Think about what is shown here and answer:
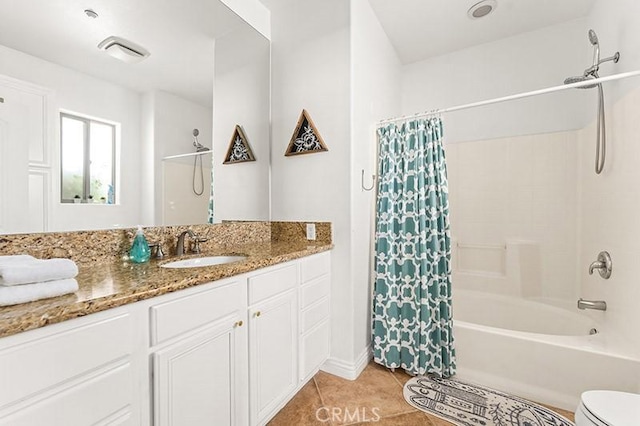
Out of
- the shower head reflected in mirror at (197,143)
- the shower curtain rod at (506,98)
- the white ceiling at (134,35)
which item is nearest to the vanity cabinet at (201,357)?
the shower head reflected in mirror at (197,143)

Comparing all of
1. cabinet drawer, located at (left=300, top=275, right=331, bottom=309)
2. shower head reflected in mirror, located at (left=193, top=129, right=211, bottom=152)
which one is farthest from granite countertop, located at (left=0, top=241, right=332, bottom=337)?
shower head reflected in mirror, located at (left=193, top=129, right=211, bottom=152)

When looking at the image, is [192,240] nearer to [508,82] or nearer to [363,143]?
[363,143]

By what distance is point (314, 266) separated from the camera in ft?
5.91

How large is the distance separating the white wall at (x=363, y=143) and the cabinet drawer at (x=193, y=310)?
909 millimetres

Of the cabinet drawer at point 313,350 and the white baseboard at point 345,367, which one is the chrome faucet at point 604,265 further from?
the cabinet drawer at point 313,350

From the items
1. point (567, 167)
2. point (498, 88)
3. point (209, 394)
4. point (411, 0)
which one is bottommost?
point (209, 394)

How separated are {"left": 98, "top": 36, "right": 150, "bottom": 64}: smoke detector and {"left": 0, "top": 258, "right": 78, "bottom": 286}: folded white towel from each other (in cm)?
105

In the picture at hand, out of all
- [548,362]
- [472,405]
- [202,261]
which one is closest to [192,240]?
[202,261]

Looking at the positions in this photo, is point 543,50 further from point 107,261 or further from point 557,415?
point 107,261

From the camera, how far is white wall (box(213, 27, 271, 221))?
196 cm

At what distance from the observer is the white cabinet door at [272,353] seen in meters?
1.34

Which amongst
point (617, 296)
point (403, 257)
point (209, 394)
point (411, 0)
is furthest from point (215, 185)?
point (617, 296)

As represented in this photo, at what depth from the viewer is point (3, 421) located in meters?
0.64

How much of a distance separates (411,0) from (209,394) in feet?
8.70
